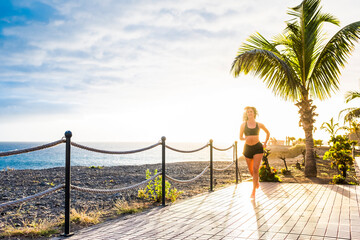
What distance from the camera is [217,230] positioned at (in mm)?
4246

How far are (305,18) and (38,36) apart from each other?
13.3 m

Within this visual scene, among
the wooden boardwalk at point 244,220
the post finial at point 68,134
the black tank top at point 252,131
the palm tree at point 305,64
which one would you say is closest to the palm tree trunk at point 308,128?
the palm tree at point 305,64

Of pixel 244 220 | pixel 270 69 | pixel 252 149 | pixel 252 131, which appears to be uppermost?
pixel 270 69

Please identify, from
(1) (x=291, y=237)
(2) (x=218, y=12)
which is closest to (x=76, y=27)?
(2) (x=218, y=12)

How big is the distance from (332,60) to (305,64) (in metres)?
0.96

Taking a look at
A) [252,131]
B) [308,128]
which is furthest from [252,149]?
[308,128]

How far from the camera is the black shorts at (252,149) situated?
6996mm

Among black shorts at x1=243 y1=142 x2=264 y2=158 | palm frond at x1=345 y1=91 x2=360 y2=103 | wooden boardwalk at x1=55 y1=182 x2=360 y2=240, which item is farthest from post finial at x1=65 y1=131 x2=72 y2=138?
palm frond at x1=345 y1=91 x2=360 y2=103

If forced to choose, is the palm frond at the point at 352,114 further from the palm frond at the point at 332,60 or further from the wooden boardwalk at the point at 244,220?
the wooden boardwalk at the point at 244,220

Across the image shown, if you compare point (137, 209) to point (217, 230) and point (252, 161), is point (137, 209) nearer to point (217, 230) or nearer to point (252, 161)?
point (217, 230)

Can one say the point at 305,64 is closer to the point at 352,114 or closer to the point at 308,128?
the point at 308,128

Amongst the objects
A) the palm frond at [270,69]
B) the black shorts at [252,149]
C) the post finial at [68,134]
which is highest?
the palm frond at [270,69]

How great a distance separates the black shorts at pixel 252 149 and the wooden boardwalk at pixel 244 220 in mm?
988

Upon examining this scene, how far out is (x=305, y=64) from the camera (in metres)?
12.2
